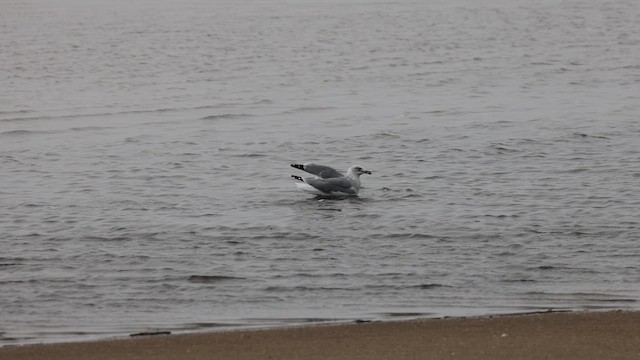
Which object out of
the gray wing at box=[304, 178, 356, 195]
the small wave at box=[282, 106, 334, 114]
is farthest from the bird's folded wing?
the small wave at box=[282, 106, 334, 114]

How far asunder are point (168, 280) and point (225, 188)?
5789mm

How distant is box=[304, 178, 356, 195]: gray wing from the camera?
57.9 ft

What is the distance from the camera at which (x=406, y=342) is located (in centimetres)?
970

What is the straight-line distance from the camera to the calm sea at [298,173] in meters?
12.1

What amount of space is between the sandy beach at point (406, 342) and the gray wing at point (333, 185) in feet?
23.3

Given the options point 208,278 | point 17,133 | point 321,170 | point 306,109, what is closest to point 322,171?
point 321,170

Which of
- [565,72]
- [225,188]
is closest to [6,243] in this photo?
[225,188]

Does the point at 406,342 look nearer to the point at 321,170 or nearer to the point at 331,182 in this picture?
the point at 331,182

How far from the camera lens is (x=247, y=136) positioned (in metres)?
23.7

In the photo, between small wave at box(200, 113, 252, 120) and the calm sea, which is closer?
the calm sea

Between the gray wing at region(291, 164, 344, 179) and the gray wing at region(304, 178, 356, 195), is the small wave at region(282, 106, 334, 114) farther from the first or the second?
the gray wing at region(304, 178, 356, 195)

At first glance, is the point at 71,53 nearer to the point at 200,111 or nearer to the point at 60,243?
the point at 200,111

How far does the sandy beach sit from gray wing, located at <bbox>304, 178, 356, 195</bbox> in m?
7.10

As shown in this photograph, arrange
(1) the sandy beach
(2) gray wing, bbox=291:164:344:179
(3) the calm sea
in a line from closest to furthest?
(1) the sandy beach → (3) the calm sea → (2) gray wing, bbox=291:164:344:179
